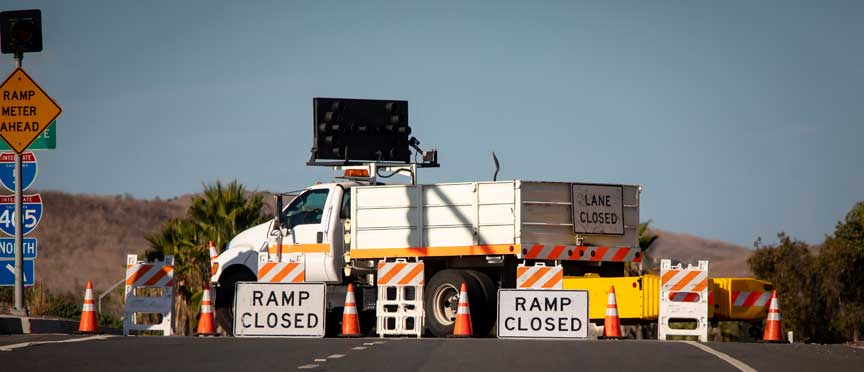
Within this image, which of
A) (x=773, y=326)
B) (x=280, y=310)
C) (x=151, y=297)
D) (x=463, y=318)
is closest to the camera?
(x=773, y=326)

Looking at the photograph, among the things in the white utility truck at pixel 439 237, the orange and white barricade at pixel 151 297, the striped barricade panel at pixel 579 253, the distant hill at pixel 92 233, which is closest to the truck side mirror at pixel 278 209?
the white utility truck at pixel 439 237

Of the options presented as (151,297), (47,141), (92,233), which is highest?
(47,141)

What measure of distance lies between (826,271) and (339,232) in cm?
3508

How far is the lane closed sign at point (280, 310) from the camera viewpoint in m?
23.1

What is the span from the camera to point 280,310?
2328 centimetres

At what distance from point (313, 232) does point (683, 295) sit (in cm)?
639

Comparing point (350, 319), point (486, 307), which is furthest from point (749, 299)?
point (350, 319)

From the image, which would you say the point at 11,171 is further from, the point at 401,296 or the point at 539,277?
the point at 539,277

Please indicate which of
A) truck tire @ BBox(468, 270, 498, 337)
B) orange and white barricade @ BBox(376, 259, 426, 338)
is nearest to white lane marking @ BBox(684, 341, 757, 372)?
truck tire @ BBox(468, 270, 498, 337)

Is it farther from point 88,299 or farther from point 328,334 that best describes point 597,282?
point 88,299

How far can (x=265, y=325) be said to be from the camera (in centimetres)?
2322

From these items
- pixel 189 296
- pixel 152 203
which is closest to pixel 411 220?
pixel 189 296

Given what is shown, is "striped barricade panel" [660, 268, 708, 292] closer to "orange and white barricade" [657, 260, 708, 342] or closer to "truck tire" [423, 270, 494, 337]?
"orange and white barricade" [657, 260, 708, 342]

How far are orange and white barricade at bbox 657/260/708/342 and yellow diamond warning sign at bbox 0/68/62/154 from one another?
975 centimetres
